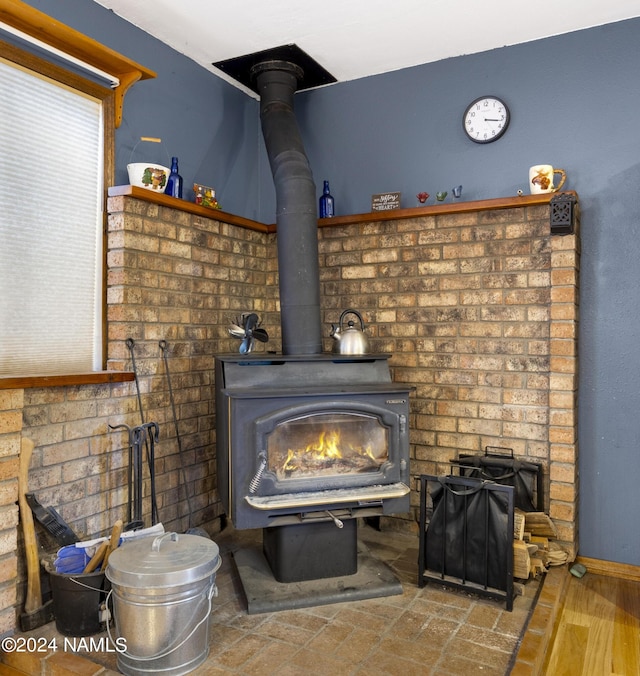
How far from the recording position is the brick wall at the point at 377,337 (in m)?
2.48

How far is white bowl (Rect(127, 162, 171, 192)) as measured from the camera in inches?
101

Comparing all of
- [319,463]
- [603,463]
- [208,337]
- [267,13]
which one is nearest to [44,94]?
[267,13]

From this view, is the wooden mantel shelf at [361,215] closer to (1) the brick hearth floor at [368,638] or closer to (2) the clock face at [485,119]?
(2) the clock face at [485,119]

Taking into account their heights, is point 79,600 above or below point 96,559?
below

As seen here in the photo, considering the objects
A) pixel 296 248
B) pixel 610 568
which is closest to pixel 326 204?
pixel 296 248

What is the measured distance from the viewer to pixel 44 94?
2.31m

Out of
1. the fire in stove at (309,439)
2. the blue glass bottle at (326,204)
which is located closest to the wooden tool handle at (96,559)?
the fire in stove at (309,439)

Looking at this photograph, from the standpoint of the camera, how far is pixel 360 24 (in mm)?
2758

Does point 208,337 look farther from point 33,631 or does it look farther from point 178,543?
point 33,631

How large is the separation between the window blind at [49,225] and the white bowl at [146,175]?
14cm

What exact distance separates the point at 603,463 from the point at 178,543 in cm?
203

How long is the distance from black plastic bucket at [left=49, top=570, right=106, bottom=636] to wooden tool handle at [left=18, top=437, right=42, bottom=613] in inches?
4.0

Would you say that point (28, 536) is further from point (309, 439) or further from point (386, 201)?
point (386, 201)

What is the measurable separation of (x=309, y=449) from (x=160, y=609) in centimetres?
85
